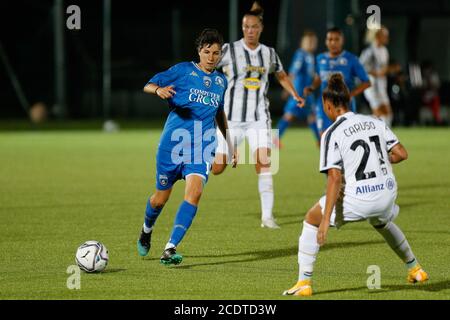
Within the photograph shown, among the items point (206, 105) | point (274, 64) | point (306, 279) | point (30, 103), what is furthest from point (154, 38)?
point (306, 279)

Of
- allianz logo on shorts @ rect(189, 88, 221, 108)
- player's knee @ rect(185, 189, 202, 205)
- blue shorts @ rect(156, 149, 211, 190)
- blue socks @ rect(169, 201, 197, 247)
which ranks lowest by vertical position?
blue socks @ rect(169, 201, 197, 247)

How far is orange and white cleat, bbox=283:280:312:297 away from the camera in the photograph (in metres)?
6.91

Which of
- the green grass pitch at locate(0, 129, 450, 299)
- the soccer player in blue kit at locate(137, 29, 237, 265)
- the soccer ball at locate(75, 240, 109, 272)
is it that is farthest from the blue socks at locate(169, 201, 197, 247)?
the soccer ball at locate(75, 240, 109, 272)

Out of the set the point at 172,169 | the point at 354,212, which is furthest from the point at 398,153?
the point at 172,169

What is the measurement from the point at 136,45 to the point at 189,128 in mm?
25154

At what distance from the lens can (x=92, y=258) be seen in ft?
26.0

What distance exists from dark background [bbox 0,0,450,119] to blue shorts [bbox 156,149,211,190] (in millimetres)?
21889

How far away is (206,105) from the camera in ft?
28.6

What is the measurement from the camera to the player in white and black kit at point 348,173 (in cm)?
689

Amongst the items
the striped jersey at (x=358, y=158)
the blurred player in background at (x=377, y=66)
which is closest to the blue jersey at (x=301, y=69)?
the blurred player in background at (x=377, y=66)

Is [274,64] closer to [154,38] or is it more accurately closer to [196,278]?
[196,278]

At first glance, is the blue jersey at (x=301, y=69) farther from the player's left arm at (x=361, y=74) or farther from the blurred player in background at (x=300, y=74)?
the player's left arm at (x=361, y=74)

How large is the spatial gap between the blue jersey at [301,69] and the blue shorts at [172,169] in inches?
418

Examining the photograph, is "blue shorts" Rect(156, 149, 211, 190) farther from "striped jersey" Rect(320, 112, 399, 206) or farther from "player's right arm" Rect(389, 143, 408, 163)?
"player's right arm" Rect(389, 143, 408, 163)
